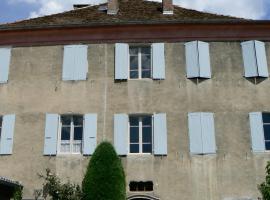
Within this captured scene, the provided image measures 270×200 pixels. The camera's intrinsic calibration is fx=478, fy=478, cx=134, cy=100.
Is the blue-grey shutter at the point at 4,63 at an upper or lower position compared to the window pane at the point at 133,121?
upper

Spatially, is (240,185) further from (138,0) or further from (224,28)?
(138,0)

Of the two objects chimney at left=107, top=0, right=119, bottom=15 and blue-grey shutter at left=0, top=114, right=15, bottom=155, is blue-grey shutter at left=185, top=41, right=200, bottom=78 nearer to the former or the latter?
chimney at left=107, top=0, right=119, bottom=15

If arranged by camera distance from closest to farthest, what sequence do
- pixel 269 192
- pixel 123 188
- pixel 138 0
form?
pixel 269 192, pixel 123 188, pixel 138 0

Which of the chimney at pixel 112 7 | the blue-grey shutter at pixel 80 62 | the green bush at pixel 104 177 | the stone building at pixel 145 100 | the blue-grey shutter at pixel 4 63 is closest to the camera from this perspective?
the green bush at pixel 104 177

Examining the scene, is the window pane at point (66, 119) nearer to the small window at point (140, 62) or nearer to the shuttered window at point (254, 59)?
the small window at point (140, 62)

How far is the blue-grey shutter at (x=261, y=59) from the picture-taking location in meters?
18.5

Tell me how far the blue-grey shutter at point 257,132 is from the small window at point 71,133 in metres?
6.43

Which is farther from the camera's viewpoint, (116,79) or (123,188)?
(116,79)

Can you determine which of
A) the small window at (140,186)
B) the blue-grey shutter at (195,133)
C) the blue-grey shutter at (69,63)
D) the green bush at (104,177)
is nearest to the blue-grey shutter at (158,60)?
the blue-grey shutter at (195,133)

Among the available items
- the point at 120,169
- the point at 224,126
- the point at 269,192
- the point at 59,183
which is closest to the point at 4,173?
the point at 59,183

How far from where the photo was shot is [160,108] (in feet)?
59.9

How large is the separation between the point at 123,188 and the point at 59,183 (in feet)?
7.66

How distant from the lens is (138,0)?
74.5 ft

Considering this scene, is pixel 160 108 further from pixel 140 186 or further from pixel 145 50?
pixel 140 186
